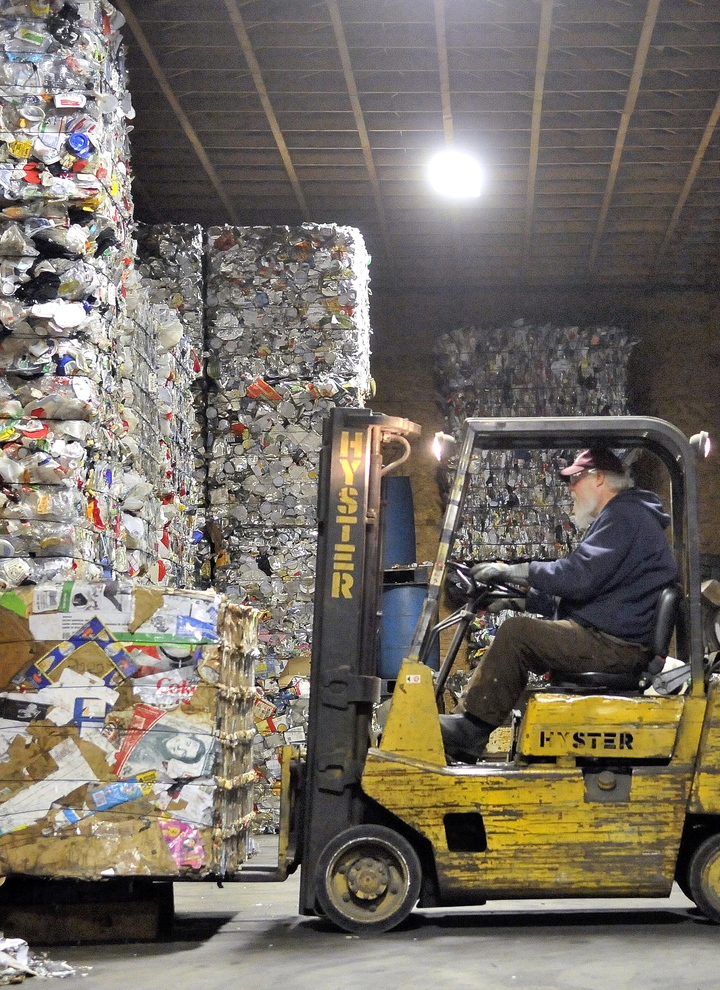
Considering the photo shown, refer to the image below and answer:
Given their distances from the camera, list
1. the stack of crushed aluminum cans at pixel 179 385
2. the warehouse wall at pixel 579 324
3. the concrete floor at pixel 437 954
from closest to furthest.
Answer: the concrete floor at pixel 437 954 < the stack of crushed aluminum cans at pixel 179 385 < the warehouse wall at pixel 579 324

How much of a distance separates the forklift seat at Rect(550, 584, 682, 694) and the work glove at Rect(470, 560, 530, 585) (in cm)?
43

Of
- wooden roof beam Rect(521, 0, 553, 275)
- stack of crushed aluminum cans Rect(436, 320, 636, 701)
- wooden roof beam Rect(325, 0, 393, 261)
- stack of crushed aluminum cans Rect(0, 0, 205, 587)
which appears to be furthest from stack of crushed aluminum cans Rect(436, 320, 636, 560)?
stack of crushed aluminum cans Rect(0, 0, 205, 587)

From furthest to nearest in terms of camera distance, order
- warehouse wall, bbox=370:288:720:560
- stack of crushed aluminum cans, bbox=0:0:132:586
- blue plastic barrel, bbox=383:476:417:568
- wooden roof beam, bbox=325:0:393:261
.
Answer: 1. warehouse wall, bbox=370:288:720:560
2. blue plastic barrel, bbox=383:476:417:568
3. wooden roof beam, bbox=325:0:393:261
4. stack of crushed aluminum cans, bbox=0:0:132:586

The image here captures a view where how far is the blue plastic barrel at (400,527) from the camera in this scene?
37.5 ft

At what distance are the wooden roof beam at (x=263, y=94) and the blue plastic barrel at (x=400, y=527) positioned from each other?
2.65 metres

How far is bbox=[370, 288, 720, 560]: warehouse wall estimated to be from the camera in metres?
13.6

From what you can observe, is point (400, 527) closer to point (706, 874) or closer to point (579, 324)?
point (579, 324)

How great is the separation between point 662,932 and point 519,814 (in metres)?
0.70

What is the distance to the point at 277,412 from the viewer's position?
955cm

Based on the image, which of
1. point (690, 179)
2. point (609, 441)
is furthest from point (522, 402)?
point (609, 441)

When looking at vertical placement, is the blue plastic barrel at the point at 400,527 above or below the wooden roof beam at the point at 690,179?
below

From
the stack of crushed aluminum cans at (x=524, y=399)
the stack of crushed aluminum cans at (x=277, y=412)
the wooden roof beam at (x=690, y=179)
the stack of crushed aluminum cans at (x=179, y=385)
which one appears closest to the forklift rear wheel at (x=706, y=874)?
the stack of crushed aluminum cans at (x=179, y=385)

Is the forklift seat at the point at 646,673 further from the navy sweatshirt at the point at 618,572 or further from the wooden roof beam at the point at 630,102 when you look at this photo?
the wooden roof beam at the point at 630,102

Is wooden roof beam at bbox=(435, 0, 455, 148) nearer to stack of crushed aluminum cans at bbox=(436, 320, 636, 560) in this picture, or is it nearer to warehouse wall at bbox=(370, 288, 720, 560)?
stack of crushed aluminum cans at bbox=(436, 320, 636, 560)
